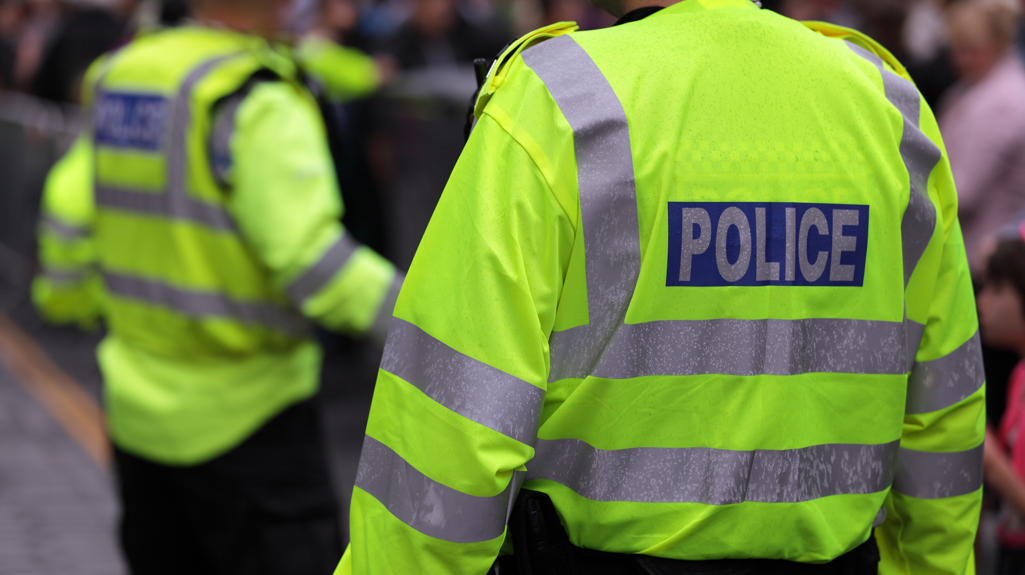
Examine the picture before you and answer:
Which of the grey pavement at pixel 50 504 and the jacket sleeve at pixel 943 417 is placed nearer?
the jacket sleeve at pixel 943 417

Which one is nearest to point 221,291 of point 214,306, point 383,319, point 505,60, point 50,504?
point 214,306

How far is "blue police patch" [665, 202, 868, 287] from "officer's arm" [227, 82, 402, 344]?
1340 mm

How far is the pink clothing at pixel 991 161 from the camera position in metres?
4.64

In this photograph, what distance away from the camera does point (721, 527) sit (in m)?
1.60

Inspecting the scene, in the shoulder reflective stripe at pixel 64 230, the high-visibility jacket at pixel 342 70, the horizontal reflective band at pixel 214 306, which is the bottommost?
the high-visibility jacket at pixel 342 70

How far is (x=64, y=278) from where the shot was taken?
379cm

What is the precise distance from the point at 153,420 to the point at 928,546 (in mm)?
1967

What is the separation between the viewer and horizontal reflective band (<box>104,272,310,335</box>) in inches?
114

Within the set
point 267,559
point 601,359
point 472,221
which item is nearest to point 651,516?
point 601,359

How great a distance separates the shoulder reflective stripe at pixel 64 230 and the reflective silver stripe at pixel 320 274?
135 cm

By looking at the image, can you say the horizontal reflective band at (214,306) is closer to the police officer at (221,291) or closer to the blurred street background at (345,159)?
the police officer at (221,291)

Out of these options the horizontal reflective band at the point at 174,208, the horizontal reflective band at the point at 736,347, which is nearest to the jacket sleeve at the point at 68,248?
the horizontal reflective band at the point at 174,208

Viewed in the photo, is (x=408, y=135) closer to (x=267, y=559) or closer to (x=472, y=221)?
(x=267, y=559)

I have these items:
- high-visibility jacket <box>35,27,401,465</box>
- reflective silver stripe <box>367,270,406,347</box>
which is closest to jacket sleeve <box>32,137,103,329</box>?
high-visibility jacket <box>35,27,401,465</box>
